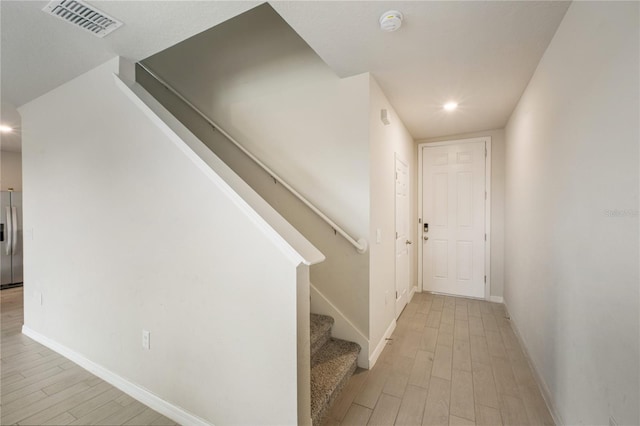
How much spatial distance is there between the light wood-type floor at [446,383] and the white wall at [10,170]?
270 inches

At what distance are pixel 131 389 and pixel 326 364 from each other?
1404mm

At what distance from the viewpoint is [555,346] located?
1.73m

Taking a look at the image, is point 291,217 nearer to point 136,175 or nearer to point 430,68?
point 136,175

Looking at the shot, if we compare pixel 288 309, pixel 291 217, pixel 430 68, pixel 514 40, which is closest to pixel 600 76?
pixel 514 40

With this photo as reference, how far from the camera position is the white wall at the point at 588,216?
1020mm

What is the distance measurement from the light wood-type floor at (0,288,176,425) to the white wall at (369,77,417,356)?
1696 mm

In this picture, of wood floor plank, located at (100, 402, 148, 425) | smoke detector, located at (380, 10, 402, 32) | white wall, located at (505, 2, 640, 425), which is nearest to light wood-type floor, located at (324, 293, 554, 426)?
white wall, located at (505, 2, 640, 425)

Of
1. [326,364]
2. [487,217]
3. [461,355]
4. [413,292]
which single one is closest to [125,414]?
[326,364]

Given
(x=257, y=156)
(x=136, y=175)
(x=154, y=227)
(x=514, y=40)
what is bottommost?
(x=154, y=227)

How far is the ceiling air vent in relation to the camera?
150 centimetres

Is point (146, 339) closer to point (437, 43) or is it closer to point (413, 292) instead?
point (437, 43)

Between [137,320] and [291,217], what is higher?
[291,217]

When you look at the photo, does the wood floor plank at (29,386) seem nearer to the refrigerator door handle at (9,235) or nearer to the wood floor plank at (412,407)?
the wood floor plank at (412,407)

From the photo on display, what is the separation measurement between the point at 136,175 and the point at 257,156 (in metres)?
1.13
